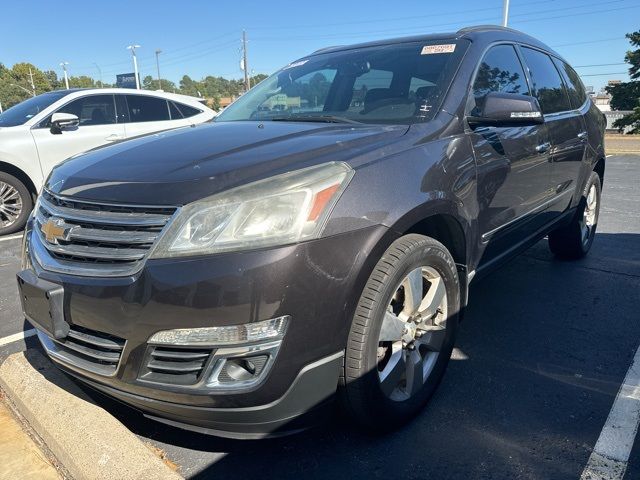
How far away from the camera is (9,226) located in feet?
19.9

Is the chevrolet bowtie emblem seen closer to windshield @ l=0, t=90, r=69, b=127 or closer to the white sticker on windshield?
the white sticker on windshield

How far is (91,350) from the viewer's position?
1896 millimetres

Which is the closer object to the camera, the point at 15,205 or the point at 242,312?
the point at 242,312

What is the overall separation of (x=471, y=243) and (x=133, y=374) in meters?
1.74

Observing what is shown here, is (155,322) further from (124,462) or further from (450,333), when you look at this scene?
(450,333)

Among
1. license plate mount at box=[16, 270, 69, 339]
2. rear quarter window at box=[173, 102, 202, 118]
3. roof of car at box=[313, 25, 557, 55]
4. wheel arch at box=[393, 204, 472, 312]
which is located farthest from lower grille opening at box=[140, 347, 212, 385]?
rear quarter window at box=[173, 102, 202, 118]

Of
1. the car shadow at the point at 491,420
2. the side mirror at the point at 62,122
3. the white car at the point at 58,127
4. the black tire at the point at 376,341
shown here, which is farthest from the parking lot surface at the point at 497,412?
the side mirror at the point at 62,122

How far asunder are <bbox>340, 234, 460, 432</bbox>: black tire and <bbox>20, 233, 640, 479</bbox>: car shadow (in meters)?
0.13

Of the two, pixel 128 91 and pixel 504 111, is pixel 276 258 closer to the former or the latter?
pixel 504 111

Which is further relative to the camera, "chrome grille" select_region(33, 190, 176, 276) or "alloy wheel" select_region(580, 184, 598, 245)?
"alloy wheel" select_region(580, 184, 598, 245)

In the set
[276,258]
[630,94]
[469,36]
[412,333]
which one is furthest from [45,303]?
[630,94]

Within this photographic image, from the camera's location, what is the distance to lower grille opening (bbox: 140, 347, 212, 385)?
1.71m

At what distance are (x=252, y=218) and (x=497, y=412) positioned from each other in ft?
5.15

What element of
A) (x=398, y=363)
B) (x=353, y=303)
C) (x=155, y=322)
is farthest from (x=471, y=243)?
(x=155, y=322)
